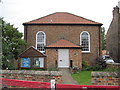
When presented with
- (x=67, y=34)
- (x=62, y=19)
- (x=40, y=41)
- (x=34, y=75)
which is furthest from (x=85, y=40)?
(x=34, y=75)

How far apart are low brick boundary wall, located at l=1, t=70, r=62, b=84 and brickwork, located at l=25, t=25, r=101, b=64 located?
16.7 metres

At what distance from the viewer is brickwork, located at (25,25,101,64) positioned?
23.9m

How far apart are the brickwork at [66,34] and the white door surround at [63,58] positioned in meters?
2.92

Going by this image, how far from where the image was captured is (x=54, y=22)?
24016mm

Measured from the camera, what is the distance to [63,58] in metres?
21.5

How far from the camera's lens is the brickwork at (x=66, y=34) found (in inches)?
941

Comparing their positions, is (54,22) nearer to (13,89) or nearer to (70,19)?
(70,19)

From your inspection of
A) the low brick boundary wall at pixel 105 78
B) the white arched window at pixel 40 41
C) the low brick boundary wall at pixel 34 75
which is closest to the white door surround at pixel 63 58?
the white arched window at pixel 40 41

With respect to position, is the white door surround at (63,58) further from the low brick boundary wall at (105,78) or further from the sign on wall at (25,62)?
the low brick boundary wall at (105,78)

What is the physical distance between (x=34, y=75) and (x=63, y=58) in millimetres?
14631

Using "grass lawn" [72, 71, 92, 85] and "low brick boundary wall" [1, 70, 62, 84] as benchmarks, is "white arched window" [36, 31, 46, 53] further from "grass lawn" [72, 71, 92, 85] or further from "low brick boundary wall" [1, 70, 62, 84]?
"low brick boundary wall" [1, 70, 62, 84]

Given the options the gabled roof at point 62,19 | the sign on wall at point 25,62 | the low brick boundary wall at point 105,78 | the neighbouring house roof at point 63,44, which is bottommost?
the low brick boundary wall at point 105,78

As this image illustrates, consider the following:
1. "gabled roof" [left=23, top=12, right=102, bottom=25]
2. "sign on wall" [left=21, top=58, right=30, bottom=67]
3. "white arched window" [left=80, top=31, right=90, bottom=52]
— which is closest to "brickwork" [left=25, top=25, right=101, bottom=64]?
"white arched window" [left=80, top=31, right=90, bottom=52]

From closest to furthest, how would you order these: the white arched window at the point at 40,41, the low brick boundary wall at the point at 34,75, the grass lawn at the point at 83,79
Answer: the low brick boundary wall at the point at 34,75, the grass lawn at the point at 83,79, the white arched window at the point at 40,41
